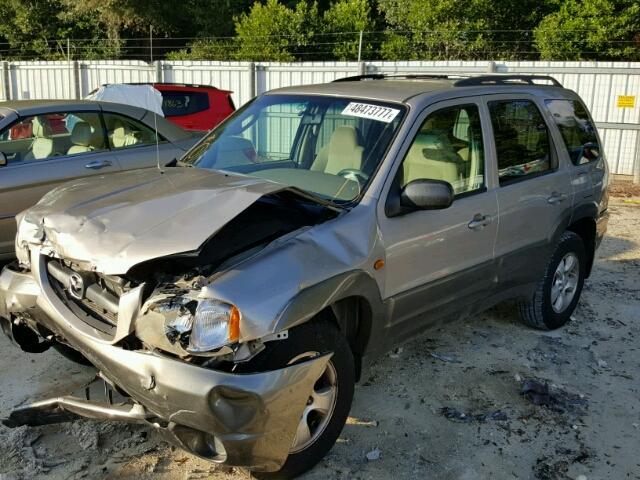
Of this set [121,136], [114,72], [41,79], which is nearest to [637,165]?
[121,136]

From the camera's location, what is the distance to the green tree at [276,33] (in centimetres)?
1995

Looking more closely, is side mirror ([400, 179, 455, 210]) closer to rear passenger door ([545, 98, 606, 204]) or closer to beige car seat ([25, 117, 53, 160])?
rear passenger door ([545, 98, 606, 204])

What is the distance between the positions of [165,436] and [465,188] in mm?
2349

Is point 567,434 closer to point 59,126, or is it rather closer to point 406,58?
point 59,126

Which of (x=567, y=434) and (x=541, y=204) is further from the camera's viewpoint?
(x=541, y=204)

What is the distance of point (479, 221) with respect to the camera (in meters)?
4.00

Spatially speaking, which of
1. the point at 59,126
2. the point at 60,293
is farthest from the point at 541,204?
the point at 59,126

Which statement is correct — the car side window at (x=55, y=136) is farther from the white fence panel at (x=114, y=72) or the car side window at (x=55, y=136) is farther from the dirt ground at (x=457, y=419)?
the white fence panel at (x=114, y=72)

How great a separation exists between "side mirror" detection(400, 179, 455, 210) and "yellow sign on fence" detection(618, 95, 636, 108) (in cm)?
1129

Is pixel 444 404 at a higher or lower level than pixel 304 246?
lower

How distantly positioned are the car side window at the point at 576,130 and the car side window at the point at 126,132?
13.1ft

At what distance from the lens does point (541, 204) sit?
459cm

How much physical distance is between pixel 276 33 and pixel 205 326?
752 inches

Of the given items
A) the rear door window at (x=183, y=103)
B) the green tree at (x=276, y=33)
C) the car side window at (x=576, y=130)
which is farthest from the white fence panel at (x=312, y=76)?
the car side window at (x=576, y=130)
